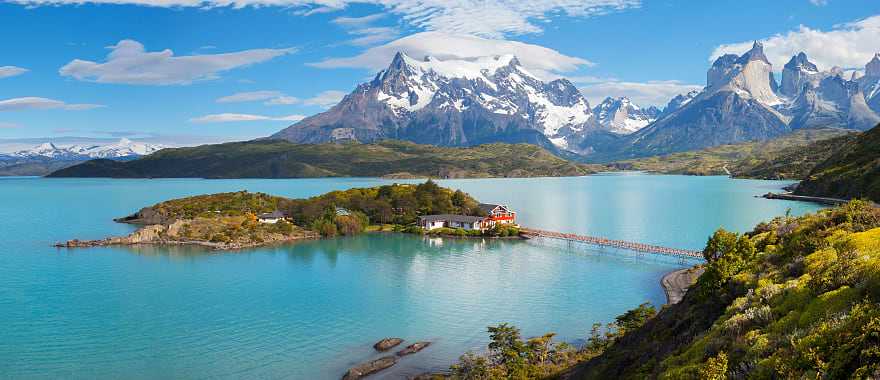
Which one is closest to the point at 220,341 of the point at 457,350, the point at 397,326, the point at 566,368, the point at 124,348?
the point at 124,348

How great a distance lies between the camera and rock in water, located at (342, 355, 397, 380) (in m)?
40.0

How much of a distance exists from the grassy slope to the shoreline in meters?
35.7

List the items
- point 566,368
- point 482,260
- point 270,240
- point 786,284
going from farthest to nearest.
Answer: point 270,240, point 482,260, point 566,368, point 786,284

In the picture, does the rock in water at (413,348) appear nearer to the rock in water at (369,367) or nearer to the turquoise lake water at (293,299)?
the turquoise lake water at (293,299)

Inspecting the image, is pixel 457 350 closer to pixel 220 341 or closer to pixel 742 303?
pixel 220 341

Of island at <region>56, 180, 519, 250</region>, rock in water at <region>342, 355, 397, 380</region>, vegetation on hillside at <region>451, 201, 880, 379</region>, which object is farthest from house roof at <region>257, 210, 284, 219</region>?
vegetation on hillside at <region>451, 201, 880, 379</region>

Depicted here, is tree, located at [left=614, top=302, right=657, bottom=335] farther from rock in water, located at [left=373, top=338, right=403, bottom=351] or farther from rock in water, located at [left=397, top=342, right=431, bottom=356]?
rock in water, located at [left=373, top=338, right=403, bottom=351]

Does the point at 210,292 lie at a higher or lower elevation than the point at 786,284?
lower

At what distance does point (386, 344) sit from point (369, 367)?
555cm

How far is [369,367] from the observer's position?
41250mm

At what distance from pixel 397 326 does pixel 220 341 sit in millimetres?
15424

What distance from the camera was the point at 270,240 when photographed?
352ft

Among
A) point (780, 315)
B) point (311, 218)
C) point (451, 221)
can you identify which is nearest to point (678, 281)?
point (780, 315)

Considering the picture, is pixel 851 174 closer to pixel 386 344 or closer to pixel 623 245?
pixel 623 245
